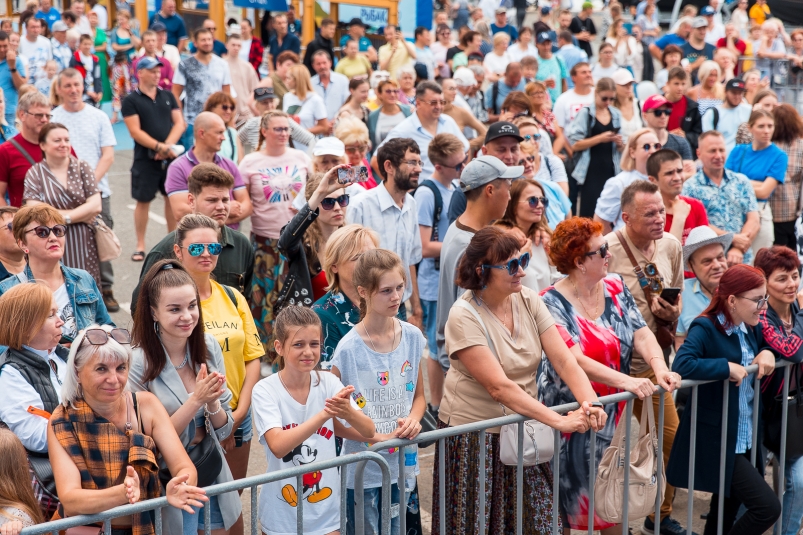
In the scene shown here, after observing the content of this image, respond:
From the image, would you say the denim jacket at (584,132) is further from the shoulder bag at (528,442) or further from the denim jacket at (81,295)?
the denim jacket at (81,295)

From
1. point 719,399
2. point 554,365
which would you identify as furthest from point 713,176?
point 554,365

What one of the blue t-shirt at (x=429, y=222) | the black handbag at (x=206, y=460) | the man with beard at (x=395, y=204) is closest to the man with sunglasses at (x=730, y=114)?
the blue t-shirt at (x=429, y=222)

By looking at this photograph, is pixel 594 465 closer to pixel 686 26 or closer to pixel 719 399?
pixel 719 399

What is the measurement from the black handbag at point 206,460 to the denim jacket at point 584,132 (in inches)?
266

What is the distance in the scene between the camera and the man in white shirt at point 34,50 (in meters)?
13.7

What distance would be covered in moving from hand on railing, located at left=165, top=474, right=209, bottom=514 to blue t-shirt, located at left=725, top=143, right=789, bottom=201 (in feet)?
21.0

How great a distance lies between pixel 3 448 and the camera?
323 cm

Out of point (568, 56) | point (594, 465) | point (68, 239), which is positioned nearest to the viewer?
point (594, 465)

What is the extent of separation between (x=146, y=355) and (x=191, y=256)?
79cm

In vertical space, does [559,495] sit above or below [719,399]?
below

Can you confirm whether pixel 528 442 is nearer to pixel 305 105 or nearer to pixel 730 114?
pixel 305 105

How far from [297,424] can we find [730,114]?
25.6ft

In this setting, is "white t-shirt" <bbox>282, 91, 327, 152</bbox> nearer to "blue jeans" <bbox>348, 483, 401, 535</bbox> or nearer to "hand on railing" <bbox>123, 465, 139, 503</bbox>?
"blue jeans" <bbox>348, 483, 401, 535</bbox>

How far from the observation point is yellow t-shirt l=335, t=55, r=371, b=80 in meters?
13.7
